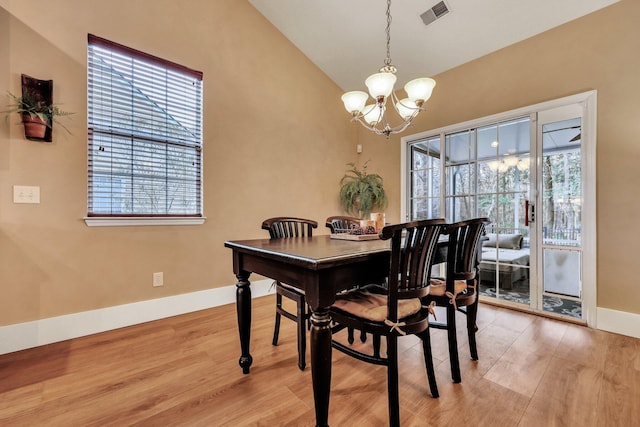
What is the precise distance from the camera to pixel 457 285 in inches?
73.0

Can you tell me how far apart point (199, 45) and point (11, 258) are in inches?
96.6

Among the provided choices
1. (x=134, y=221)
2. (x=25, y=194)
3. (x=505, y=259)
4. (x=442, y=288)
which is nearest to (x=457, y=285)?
(x=442, y=288)

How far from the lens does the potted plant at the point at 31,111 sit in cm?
203

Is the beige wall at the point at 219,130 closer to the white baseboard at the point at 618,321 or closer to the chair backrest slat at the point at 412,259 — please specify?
the white baseboard at the point at 618,321

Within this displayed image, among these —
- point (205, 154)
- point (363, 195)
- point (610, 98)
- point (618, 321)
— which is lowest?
point (618, 321)

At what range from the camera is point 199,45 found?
291 cm

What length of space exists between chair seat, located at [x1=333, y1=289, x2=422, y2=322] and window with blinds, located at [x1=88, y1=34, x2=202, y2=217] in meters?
2.03

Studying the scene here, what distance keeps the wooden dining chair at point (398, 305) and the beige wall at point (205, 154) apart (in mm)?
2013

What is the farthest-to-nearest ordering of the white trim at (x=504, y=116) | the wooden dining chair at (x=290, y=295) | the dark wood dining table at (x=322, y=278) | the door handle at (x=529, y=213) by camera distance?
the door handle at (x=529, y=213), the white trim at (x=504, y=116), the wooden dining chair at (x=290, y=295), the dark wood dining table at (x=322, y=278)

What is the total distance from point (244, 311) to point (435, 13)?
3.24 meters

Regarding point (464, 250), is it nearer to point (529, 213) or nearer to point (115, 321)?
point (529, 213)

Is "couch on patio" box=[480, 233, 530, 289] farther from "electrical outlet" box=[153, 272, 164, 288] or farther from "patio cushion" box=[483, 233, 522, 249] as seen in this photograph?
"electrical outlet" box=[153, 272, 164, 288]

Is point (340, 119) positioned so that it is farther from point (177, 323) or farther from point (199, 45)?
point (177, 323)

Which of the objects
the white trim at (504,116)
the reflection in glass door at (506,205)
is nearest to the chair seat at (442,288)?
the reflection in glass door at (506,205)
